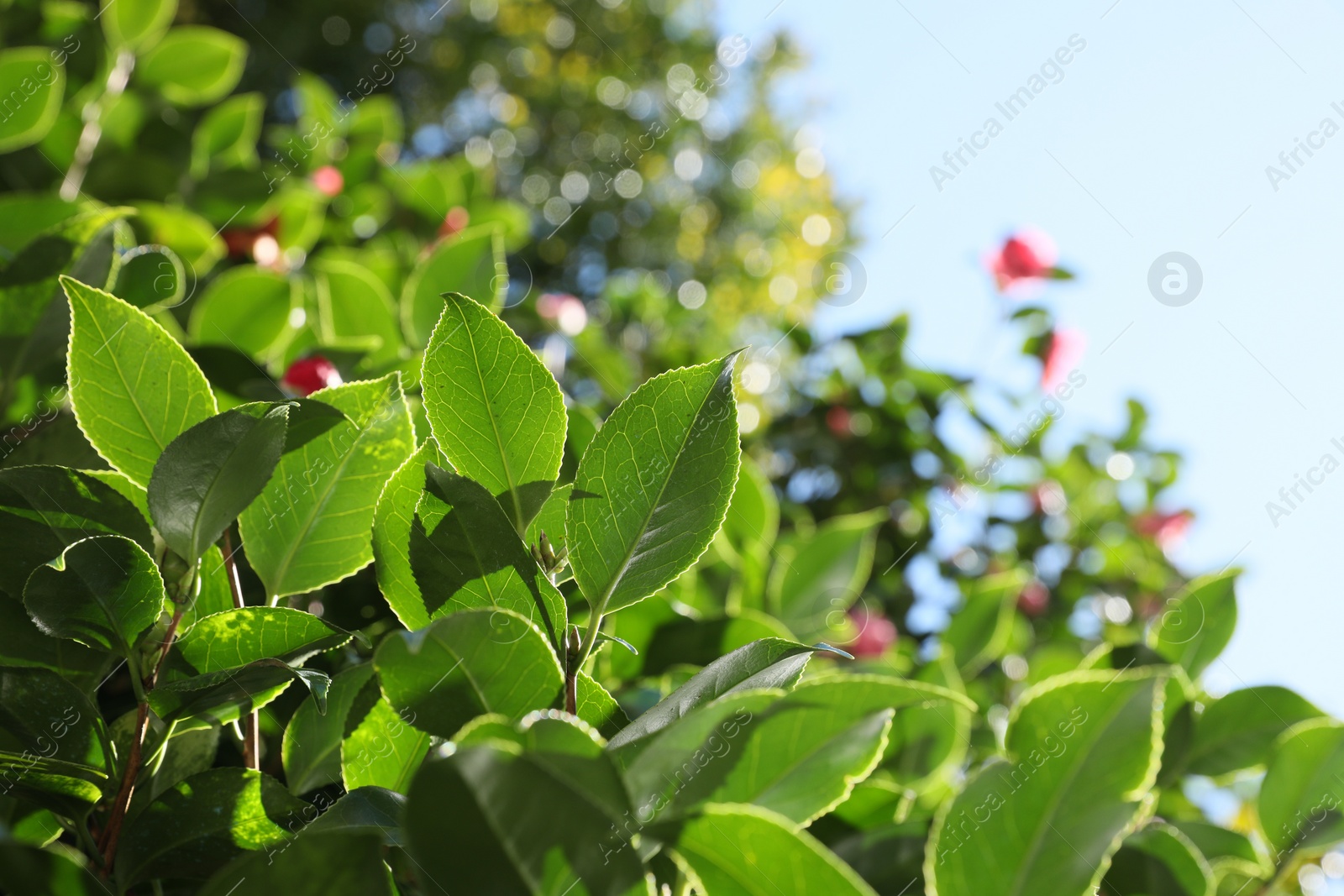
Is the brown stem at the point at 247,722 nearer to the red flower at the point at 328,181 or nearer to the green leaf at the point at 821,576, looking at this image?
the green leaf at the point at 821,576

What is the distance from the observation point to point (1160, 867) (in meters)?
0.51

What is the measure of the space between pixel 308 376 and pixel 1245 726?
70cm

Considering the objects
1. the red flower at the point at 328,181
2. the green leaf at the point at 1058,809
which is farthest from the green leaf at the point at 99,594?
the red flower at the point at 328,181

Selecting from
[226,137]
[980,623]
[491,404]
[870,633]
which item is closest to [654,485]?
[491,404]

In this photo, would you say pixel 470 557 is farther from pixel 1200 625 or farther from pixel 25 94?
pixel 25 94

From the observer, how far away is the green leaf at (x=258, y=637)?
0.37 m

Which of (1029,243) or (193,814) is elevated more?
(1029,243)

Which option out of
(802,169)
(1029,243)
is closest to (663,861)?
(1029,243)

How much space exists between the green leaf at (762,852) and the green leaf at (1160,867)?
35cm

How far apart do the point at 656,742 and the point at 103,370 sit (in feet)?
1.04

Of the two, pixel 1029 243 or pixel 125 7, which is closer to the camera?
pixel 125 7

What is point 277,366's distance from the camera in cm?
80

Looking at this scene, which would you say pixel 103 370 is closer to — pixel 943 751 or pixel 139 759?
pixel 139 759

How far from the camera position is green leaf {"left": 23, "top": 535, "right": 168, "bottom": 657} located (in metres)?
0.36
